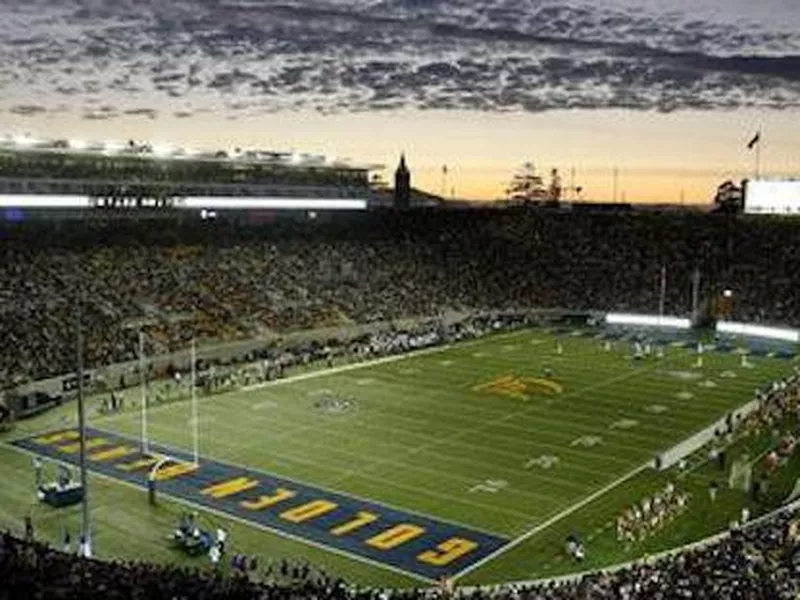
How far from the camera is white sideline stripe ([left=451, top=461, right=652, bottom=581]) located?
24491mm

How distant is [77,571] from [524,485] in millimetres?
17521

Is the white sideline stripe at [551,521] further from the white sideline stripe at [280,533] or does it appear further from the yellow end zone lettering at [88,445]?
the yellow end zone lettering at [88,445]

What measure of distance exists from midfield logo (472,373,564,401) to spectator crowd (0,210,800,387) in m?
15.3

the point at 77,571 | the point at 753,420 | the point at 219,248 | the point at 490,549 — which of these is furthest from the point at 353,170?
the point at 77,571

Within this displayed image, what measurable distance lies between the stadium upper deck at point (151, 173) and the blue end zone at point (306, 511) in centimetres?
2666

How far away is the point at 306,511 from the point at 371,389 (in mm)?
17151

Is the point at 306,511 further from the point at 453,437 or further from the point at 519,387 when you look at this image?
the point at 519,387

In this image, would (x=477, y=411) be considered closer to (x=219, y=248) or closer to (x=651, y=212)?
(x=219, y=248)

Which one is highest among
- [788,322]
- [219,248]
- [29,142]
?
[29,142]

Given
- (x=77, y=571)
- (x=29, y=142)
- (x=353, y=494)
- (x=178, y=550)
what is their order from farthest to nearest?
(x=29, y=142)
(x=353, y=494)
(x=178, y=550)
(x=77, y=571)

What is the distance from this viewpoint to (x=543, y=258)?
83.7m

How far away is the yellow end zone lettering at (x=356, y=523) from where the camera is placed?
2655 cm

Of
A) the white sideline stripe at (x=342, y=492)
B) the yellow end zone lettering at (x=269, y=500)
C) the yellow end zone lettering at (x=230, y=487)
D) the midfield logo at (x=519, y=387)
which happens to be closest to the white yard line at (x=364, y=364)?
the midfield logo at (x=519, y=387)

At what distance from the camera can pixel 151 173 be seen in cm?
6812
